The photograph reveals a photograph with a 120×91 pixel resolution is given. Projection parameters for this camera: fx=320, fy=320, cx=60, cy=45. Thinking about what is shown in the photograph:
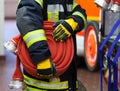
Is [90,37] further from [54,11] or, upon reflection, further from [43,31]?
[43,31]

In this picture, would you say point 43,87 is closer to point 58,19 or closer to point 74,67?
point 74,67

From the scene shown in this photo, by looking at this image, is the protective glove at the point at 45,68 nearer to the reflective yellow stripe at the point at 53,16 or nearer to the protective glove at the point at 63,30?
the protective glove at the point at 63,30

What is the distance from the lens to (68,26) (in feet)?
5.46

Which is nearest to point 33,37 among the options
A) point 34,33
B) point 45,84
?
point 34,33

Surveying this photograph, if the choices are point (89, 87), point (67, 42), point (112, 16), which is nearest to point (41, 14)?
point (67, 42)

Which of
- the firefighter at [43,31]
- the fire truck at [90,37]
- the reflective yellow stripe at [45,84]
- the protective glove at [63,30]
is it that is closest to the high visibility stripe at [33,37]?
the firefighter at [43,31]

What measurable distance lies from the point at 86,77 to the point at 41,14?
2392mm

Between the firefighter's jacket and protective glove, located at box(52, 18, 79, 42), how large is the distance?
0.06 metres

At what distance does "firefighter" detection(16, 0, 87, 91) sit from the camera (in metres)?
1.55

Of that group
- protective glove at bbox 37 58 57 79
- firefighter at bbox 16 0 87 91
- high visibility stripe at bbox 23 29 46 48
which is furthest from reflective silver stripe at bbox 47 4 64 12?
protective glove at bbox 37 58 57 79

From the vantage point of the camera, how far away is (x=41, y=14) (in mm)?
1645

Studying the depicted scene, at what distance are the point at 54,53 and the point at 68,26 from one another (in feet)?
0.52

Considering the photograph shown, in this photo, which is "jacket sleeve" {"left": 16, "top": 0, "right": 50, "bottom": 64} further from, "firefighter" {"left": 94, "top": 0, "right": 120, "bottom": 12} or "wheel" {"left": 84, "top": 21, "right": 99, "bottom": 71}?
"wheel" {"left": 84, "top": 21, "right": 99, "bottom": 71}

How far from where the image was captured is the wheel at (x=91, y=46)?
3893mm
